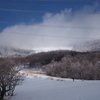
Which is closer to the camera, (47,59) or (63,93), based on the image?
(63,93)

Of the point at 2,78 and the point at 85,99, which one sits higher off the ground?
the point at 2,78

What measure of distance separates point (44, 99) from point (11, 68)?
529 cm

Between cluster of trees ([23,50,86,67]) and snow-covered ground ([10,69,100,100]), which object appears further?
cluster of trees ([23,50,86,67])

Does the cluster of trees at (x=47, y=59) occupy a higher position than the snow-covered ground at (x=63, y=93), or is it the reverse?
the cluster of trees at (x=47, y=59)

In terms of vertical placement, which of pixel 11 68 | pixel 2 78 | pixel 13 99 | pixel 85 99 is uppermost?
pixel 11 68

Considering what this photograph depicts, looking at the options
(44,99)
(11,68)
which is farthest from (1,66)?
(44,99)

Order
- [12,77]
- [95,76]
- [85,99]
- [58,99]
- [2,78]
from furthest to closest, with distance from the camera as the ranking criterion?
1. [95,76]
2. [12,77]
3. [2,78]
4. [58,99]
5. [85,99]

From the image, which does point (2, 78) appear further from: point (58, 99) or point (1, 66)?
point (58, 99)

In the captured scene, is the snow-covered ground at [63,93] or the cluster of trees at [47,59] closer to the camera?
the snow-covered ground at [63,93]

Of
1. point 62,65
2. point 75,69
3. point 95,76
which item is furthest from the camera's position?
point 62,65

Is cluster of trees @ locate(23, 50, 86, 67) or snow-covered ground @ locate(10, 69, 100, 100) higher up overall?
cluster of trees @ locate(23, 50, 86, 67)

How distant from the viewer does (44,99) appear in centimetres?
1157

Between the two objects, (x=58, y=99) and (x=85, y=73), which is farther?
(x=85, y=73)

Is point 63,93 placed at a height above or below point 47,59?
below
